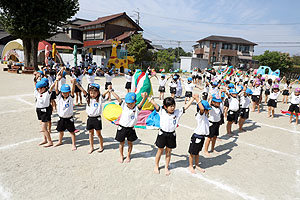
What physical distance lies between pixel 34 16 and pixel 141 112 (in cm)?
1822

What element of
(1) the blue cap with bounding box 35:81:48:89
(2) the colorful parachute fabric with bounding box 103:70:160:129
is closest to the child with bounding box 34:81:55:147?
(1) the blue cap with bounding box 35:81:48:89

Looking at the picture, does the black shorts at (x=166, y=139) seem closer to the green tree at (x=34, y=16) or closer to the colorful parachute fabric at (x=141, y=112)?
the colorful parachute fabric at (x=141, y=112)

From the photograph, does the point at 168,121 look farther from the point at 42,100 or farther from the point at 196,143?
the point at 42,100

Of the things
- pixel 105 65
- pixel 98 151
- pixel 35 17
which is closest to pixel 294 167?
pixel 98 151

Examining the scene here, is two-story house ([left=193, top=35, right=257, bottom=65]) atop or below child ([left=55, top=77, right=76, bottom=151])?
atop

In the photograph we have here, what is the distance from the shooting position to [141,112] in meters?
8.33

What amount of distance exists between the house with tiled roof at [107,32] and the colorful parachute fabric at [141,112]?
25.1 metres

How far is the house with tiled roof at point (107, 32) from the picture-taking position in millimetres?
33125

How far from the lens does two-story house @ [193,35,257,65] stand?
4641 cm

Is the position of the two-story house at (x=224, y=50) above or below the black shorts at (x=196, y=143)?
above

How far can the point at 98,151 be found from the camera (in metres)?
5.34

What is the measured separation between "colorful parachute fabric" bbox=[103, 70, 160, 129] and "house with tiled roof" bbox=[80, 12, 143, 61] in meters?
25.1

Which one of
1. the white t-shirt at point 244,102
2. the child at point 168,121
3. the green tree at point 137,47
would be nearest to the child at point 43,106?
the child at point 168,121

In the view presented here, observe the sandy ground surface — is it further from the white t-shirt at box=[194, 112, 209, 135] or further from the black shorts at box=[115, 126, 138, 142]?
the white t-shirt at box=[194, 112, 209, 135]
